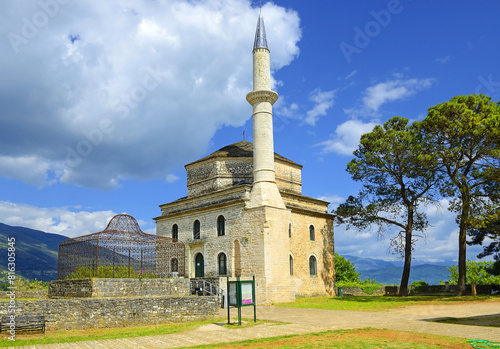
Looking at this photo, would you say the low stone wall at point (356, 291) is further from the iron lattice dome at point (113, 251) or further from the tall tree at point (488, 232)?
the iron lattice dome at point (113, 251)

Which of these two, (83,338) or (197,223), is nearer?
(83,338)

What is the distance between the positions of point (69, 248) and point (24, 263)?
105659 mm

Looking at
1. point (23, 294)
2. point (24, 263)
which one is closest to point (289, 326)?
point (23, 294)

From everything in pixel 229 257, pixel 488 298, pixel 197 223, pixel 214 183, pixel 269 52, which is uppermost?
pixel 269 52

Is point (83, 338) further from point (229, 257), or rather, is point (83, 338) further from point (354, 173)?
point (354, 173)

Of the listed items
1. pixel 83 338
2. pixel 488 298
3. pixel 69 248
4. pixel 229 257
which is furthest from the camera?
pixel 229 257

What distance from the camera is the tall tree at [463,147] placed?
74.3ft

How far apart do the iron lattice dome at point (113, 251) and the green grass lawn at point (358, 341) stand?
26.7 ft

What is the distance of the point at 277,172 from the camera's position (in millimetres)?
29297

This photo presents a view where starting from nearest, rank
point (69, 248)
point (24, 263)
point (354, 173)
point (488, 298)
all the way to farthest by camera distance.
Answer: point (69, 248) → point (488, 298) → point (354, 173) → point (24, 263)

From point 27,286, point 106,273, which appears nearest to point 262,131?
point 106,273

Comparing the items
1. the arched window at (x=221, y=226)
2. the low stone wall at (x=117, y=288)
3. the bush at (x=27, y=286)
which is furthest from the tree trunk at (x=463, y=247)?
the bush at (x=27, y=286)

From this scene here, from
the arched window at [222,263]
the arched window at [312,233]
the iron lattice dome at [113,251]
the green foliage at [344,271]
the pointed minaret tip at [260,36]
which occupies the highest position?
the pointed minaret tip at [260,36]

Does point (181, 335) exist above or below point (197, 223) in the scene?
below
